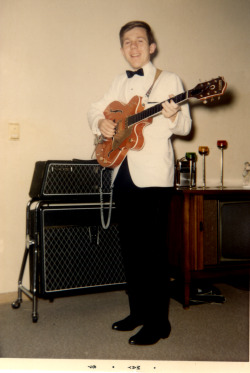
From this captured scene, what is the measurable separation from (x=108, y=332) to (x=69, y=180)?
795 mm

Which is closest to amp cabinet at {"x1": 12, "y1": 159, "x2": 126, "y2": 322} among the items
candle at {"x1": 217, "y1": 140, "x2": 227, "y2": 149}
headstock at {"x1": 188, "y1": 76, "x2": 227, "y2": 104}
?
headstock at {"x1": 188, "y1": 76, "x2": 227, "y2": 104}

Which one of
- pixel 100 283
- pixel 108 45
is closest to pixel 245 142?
pixel 108 45

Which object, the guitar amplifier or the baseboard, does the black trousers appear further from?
the baseboard

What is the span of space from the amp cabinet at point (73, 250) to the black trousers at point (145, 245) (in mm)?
362

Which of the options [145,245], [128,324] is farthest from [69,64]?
[128,324]

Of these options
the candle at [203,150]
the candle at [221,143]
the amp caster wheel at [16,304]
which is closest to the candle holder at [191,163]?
the candle at [203,150]

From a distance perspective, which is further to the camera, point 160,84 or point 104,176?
point 104,176

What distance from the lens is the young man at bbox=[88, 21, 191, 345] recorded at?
162 centimetres

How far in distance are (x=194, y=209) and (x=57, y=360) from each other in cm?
105

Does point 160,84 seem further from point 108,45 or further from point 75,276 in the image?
point 75,276

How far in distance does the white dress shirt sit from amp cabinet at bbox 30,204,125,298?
41 centimetres

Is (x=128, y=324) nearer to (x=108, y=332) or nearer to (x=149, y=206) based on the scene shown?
(x=108, y=332)

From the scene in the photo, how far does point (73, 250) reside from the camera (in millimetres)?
2014

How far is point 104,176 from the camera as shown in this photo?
6.85ft
